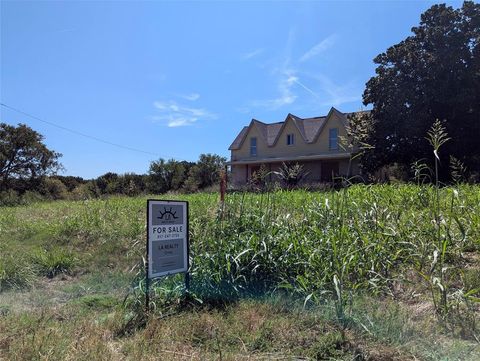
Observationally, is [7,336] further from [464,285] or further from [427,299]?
[464,285]

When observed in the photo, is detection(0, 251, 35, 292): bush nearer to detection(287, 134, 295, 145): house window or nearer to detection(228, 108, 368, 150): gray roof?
detection(228, 108, 368, 150): gray roof

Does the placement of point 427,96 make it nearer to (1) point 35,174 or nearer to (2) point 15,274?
(2) point 15,274

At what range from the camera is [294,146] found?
32406mm

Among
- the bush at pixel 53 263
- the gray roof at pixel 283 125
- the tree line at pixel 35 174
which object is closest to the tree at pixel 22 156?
the tree line at pixel 35 174

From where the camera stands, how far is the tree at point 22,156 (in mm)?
26109

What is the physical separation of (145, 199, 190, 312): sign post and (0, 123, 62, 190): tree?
83.4 feet

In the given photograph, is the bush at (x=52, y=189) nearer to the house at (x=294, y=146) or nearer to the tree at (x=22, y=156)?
the tree at (x=22, y=156)

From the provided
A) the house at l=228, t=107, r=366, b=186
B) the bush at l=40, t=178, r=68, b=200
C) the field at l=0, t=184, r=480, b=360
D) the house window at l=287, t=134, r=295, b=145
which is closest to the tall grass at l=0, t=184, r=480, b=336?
the field at l=0, t=184, r=480, b=360

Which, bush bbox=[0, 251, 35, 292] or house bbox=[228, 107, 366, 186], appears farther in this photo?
house bbox=[228, 107, 366, 186]

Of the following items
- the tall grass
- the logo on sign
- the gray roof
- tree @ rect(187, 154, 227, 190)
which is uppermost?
the gray roof

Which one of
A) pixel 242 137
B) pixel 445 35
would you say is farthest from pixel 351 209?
pixel 242 137

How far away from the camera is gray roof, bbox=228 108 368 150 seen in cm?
3177

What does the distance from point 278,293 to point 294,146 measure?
93.5 ft

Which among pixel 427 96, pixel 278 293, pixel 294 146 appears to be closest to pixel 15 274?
pixel 278 293
